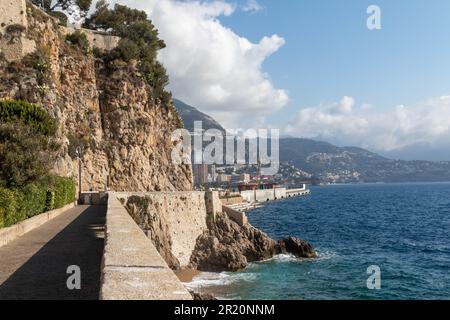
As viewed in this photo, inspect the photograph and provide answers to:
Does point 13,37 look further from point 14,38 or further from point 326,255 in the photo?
point 326,255

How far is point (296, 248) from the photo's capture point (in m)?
37.4

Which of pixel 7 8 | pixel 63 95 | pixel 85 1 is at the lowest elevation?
pixel 63 95

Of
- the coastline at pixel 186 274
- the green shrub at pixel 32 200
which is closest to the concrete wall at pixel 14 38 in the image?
the green shrub at pixel 32 200

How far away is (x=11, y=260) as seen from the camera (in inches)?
454

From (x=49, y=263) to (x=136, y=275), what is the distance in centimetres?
683

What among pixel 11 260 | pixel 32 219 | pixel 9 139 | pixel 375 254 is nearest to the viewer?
pixel 11 260

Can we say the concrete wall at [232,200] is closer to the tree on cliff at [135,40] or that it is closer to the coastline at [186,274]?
the tree on cliff at [135,40]

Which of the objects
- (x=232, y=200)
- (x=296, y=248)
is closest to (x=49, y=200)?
(x=296, y=248)

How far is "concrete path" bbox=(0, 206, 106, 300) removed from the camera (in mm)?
8344

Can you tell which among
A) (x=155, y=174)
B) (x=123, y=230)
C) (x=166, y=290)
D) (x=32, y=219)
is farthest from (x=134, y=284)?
(x=155, y=174)

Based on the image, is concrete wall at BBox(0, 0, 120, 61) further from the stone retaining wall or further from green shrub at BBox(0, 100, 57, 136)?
the stone retaining wall

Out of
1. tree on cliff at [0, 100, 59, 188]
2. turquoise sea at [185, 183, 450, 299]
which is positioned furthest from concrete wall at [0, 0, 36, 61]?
turquoise sea at [185, 183, 450, 299]
